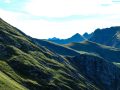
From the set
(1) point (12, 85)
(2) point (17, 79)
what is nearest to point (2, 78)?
(1) point (12, 85)

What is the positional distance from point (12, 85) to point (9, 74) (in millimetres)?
30011

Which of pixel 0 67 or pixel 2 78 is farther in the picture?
pixel 0 67

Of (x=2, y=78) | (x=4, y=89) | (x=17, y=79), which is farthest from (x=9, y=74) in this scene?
(x=4, y=89)

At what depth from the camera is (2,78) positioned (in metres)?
170

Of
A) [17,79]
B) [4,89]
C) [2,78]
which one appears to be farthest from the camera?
[17,79]

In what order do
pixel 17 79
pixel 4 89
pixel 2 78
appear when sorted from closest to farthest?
pixel 4 89 → pixel 2 78 → pixel 17 79

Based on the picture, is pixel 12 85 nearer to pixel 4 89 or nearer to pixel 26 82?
pixel 4 89

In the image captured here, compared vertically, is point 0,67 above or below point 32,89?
above

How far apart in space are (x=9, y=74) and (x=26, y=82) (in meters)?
12.2

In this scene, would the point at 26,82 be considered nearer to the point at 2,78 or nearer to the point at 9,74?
the point at 9,74

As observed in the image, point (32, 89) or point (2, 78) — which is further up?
point (2, 78)

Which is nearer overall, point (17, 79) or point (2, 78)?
point (2, 78)

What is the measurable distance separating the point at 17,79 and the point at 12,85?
27522 mm

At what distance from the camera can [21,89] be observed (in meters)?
170
